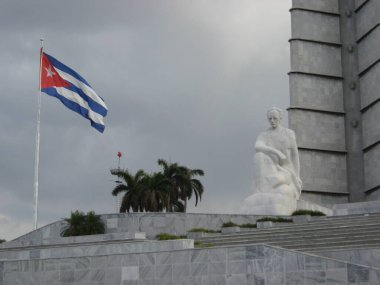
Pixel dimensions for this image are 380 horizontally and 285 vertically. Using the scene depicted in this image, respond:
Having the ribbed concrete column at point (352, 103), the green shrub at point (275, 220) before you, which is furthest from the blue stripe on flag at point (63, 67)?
the ribbed concrete column at point (352, 103)

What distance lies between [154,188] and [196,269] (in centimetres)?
2649

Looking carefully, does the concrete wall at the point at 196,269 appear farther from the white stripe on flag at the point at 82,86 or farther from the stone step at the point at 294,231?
the white stripe on flag at the point at 82,86

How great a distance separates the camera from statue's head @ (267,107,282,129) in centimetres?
3197

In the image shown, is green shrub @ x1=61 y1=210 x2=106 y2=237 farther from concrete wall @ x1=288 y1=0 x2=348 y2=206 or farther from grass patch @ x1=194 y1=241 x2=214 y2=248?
concrete wall @ x1=288 y1=0 x2=348 y2=206

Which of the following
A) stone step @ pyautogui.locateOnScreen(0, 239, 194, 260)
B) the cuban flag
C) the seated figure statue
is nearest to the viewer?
stone step @ pyautogui.locateOnScreen(0, 239, 194, 260)

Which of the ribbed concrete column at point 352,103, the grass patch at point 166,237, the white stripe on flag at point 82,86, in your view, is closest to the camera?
the grass patch at point 166,237

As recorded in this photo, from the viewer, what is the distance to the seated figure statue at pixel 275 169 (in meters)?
31.1

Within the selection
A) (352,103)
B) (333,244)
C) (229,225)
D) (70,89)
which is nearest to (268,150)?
(229,225)

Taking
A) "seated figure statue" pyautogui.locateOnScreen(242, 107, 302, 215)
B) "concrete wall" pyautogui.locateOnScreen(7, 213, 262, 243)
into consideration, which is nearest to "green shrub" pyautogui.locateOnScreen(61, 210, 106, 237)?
"concrete wall" pyautogui.locateOnScreen(7, 213, 262, 243)

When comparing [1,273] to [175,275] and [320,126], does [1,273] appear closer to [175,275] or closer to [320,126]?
[175,275]

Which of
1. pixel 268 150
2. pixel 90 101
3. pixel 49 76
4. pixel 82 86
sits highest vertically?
pixel 49 76

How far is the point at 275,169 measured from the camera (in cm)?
3189

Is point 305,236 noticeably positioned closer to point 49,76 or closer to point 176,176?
point 49,76

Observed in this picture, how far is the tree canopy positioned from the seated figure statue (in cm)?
1420
